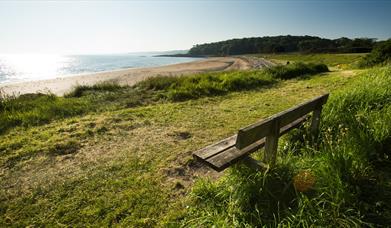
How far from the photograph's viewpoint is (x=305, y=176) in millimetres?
2830

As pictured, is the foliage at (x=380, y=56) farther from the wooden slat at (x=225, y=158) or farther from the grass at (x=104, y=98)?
the wooden slat at (x=225, y=158)

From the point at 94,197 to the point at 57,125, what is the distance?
4474mm

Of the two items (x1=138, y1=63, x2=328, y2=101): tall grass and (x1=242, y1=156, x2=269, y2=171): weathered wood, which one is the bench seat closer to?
(x1=242, y1=156, x2=269, y2=171): weathered wood

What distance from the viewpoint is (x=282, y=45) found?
101 metres

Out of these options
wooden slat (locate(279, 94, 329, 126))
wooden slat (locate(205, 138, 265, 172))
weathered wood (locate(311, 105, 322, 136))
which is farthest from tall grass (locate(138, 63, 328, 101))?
wooden slat (locate(205, 138, 265, 172))

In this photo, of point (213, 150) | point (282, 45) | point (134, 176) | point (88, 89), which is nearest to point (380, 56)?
point (88, 89)

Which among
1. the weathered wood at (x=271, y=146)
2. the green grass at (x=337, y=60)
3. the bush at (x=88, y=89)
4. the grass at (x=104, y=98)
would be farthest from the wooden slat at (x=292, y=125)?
the green grass at (x=337, y=60)

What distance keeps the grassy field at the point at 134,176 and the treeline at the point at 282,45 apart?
62648mm

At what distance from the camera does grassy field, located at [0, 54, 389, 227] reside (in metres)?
2.90

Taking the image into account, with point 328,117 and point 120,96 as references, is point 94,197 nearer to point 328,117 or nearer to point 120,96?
point 328,117

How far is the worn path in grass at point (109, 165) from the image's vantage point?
333 centimetres

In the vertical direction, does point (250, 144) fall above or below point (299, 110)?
below

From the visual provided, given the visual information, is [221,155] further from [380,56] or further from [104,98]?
[380,56]

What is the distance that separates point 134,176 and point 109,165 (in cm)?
71
